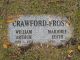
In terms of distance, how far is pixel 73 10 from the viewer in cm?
552

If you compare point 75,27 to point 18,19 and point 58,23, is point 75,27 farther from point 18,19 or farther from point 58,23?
point 18,19

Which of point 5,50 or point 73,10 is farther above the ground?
point 73,10

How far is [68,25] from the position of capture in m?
5.55

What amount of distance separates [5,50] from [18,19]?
1.22 feet

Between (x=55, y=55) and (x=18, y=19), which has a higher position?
(x=18, y=19)

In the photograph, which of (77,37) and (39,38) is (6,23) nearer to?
(39,38)

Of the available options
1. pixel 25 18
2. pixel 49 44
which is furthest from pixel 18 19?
pixel 49 44

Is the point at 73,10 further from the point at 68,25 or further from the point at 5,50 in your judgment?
the point at 5,50

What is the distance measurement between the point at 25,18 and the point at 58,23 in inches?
14.6

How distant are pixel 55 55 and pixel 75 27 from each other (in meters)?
0.38

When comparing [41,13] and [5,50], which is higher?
[41,13]

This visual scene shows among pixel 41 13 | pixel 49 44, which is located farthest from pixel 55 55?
pixel 41 13

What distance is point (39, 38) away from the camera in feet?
18.2

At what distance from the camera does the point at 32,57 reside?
552 centimetres
